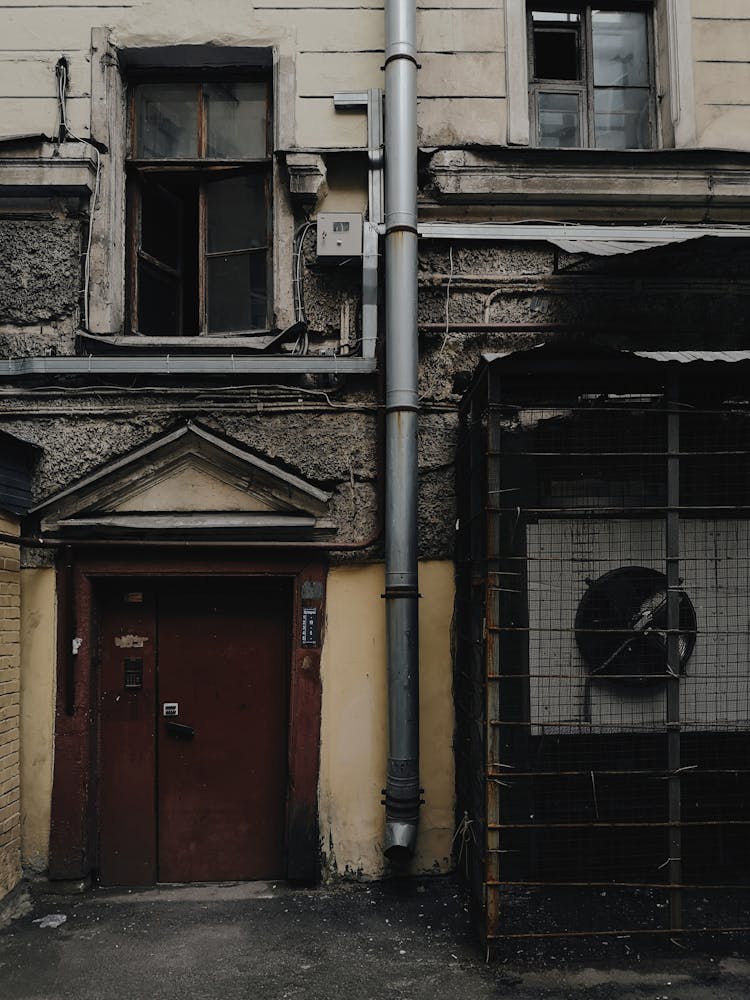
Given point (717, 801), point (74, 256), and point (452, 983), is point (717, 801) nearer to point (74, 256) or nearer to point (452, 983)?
point (452, 983)

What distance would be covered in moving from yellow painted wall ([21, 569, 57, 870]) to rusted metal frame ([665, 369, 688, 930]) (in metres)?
3.86

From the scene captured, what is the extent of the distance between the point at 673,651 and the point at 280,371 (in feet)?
9.95

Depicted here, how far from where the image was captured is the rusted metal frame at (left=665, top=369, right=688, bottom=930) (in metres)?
4.23

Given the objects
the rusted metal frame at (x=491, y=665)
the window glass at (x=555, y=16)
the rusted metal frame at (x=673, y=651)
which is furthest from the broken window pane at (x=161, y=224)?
the rusted metal frame at (x=673, y=651)

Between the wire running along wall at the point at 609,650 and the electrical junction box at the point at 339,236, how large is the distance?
136 centimetres

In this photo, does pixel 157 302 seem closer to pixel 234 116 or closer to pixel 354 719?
pixel 234 116

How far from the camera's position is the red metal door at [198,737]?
17.0 feet

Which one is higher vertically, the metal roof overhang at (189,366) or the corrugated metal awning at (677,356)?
the metal roof overhang at (189,366)

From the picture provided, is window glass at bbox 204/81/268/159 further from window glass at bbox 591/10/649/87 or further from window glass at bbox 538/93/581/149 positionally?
window glass at bbox 591/10/649/87

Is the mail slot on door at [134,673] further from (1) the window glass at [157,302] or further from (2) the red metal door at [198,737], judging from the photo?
(1) the window glass at [157,302]

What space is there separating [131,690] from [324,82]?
443 cm

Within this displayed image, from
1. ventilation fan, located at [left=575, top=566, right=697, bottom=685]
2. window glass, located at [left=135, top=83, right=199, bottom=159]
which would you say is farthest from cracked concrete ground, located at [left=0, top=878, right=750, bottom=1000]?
window glass, located at [left=135, top=83, right=199, bottom=159]

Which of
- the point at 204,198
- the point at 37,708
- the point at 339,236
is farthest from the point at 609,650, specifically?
the point at 204,198

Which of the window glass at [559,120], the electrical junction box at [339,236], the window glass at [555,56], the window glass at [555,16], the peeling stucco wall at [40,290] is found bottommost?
the peeling stucco wall at [40,290]
